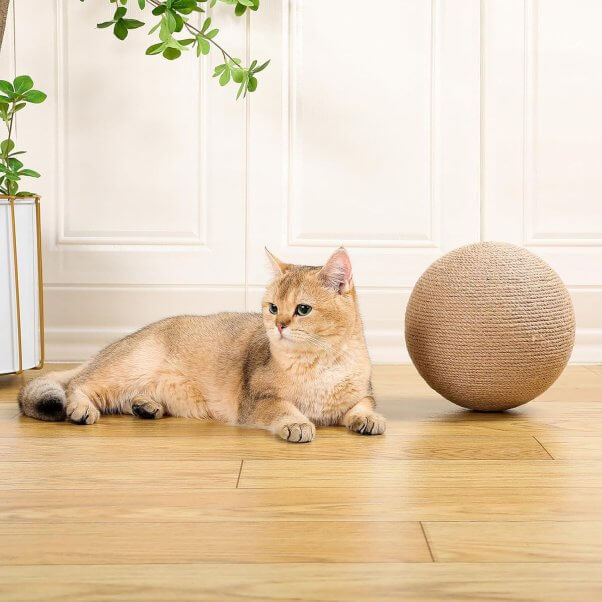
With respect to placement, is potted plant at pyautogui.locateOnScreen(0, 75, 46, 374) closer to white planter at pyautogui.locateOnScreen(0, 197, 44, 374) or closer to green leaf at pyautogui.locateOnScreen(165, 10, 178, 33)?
white planter at pyautogui.locateOnScreen(0, 197, 44, 374)

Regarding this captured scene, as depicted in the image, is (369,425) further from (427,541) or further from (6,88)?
(6,88)

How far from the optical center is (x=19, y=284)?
2512 millimetres

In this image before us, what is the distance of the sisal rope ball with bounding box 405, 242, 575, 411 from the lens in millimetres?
2006

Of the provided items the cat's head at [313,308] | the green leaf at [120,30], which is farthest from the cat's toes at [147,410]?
the green leaf at [120,30]

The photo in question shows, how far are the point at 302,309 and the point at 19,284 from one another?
0.99 m

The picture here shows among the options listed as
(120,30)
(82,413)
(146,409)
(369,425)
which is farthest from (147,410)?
(120,30)

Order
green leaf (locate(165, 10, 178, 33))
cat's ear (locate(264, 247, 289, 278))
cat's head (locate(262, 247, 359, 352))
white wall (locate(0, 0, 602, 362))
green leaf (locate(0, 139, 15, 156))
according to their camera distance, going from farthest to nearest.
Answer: white wall (locate(0, 0, 602, 362))
green leaf (locate(0, 139, 15, 156))
green leaf (locate(165, 10, 178, 33))
cat's ear (locate(264, 247, 289, 278))
cat's head (locate(262, 247, 359, 352))

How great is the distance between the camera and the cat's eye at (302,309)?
196 centimetres

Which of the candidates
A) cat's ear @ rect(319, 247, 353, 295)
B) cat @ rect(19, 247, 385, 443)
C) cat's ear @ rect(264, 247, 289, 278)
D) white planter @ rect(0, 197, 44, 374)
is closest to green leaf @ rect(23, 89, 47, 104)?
white planter @ rect(0, 197, 44, 374)

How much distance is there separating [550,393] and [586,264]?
77 centimetres

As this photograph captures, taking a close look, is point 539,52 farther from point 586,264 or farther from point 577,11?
point 586,264

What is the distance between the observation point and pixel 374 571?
1.09 m

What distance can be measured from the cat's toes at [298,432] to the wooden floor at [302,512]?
24mm

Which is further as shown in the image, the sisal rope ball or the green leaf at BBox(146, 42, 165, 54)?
the green leaf at BBox(146, 42, 165, 54)
